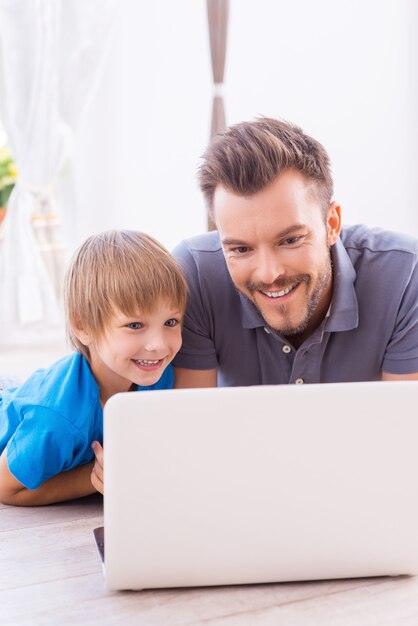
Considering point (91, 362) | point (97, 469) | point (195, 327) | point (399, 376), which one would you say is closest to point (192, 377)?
point (195, 327)

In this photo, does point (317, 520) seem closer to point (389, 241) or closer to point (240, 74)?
point (389, 241)

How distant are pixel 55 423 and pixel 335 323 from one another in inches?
25.0

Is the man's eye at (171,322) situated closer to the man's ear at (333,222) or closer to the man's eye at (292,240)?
the man's eye at (292,240)

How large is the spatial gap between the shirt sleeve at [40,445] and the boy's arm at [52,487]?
58 millimetres

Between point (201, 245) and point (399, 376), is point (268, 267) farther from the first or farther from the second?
point (399, 376)

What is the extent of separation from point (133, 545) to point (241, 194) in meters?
0.79

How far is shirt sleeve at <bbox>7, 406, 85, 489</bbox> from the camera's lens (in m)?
1.75

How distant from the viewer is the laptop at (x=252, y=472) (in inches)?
48.4

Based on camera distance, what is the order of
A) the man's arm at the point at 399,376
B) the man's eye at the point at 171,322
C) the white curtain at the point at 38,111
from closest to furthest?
the man's eye at the point at 171,322 < the man's arm at the point at 399,376 < the white curtain at the point at 38,111

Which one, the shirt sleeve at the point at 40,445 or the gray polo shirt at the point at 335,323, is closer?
the shirt sleeve at the point at 40,445

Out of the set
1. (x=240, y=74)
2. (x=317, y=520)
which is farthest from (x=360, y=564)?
(x=240, y=74)

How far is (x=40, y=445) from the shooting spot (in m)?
1.74

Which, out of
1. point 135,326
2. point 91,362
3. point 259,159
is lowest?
point 91,362

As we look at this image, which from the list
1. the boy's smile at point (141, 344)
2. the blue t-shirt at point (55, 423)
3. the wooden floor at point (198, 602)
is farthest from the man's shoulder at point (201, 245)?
the wooden floor at point (198, 602)
